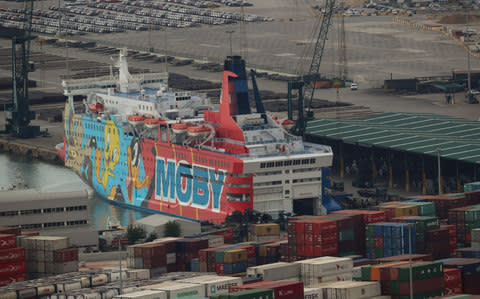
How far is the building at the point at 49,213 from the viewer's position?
313 ft

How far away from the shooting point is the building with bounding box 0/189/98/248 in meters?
95.3

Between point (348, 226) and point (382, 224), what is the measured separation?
2.08m

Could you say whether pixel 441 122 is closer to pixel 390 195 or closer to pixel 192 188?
pixel 390 195

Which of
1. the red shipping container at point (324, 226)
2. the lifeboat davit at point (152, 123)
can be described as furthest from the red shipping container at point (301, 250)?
the lifeboat davit at point (152, 123)

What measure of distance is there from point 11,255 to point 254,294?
19.6 meters

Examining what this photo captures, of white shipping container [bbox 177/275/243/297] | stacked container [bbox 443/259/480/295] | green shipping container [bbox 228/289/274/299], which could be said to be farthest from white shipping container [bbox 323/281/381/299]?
white shipping container [bbox 177/275/243/297]

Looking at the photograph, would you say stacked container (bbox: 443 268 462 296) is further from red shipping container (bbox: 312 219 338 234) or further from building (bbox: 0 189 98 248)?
building (bbox: 0 189 98 248)

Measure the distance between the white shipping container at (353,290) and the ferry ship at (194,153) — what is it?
27.9 m

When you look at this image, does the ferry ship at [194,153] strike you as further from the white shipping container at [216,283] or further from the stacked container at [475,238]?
the white shipping container at [216,283]

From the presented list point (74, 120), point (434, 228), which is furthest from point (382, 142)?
point (434, 228)

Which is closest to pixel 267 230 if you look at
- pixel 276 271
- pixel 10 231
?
pixel 10 231

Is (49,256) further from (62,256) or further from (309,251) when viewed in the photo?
(309,251)

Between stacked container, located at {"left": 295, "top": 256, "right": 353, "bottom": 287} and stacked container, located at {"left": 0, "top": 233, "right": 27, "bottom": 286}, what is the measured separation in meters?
15.2

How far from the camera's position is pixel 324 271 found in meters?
76.4
